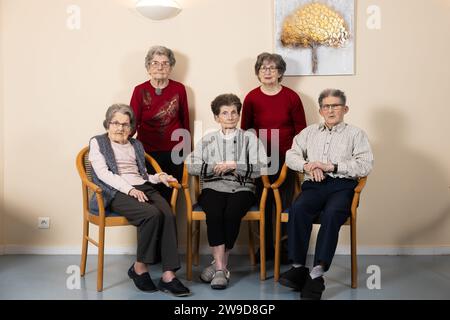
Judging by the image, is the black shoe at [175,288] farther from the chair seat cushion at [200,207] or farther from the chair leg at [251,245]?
the chair leg at [251,245]

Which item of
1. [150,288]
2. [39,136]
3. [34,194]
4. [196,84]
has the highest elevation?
[196,84]

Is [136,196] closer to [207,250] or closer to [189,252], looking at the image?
[189,252]

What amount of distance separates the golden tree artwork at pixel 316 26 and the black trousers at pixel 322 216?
113 centimetres

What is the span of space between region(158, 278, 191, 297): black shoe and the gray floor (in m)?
0.03

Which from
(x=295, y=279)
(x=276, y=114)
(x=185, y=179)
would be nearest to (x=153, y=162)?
(x=185, y=179)

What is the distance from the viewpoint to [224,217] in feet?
12.0

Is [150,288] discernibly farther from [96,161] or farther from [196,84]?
[196,84]

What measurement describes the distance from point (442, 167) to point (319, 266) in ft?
5.01

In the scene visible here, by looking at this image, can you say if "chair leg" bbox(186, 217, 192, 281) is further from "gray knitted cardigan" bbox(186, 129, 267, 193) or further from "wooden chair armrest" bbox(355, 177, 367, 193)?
"wooden chair armrest" bbox(355, 177, 367, 193)

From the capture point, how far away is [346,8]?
Result: 170 inches

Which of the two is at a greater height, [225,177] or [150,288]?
[225,177]

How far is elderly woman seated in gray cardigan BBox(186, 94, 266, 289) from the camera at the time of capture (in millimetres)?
3650

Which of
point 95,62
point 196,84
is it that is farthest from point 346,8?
point 95,62

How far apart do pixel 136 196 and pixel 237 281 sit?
80 centimetres
